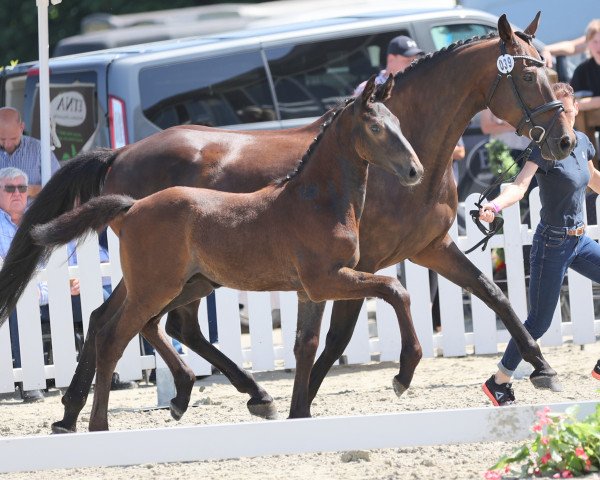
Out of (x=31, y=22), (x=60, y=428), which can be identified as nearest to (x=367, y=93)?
(x=60, y=428)

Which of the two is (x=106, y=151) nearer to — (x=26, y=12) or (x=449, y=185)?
(x=449, y=185)

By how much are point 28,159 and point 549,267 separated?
4310 millimetres

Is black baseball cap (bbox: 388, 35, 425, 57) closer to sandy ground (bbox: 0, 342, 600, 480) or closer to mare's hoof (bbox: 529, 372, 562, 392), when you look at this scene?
sandy ground (bbox: 0, 342, 600, 480)

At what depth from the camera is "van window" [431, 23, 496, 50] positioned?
34.9 ft

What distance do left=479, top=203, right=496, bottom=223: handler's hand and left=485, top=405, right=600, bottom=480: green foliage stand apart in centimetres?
169

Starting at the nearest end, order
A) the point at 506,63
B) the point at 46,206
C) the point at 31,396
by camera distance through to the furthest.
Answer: the point at 506,63 → the point at 46,206 → the point at 31,396

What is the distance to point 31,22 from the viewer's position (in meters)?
16.9

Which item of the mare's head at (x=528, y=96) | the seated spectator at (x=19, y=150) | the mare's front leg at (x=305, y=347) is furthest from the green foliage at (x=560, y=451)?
the seated spectator at (x=19, y=150)

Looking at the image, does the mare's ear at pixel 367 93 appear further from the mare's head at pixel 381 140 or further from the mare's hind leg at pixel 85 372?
the mare's hind leg at pixel 85 372

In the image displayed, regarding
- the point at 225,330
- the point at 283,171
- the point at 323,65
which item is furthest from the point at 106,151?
the point at 323,65

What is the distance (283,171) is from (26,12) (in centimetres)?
1120

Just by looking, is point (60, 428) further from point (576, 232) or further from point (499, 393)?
point (576, 232)

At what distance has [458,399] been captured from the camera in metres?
7.57

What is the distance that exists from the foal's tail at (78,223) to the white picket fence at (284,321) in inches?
86.3
